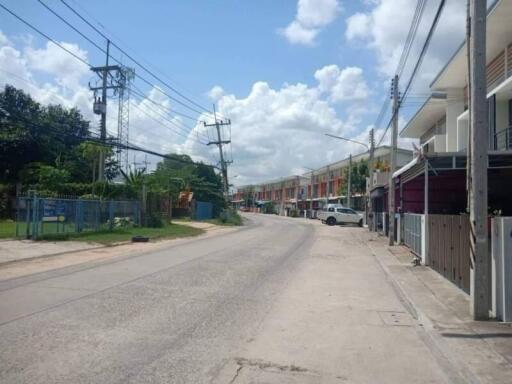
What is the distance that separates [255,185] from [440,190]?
135639 mm

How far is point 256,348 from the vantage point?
7031 mm

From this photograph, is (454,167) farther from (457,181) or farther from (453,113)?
(453,113)

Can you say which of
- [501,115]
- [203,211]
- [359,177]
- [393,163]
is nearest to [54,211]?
[393,163]

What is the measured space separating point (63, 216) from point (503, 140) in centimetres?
2026

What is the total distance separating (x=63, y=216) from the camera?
25844 mm

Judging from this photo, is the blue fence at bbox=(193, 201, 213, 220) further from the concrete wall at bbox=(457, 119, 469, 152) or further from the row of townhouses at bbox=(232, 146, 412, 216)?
the concrete wall at bbox=(457, 119, 469, 152)

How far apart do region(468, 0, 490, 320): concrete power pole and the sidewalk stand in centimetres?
55

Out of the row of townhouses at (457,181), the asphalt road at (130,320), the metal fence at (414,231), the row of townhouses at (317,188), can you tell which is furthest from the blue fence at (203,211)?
the asphalt road at (130,320)

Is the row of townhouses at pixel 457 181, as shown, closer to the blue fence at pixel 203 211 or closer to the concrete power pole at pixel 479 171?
the concrete power pole at pixel 479 171

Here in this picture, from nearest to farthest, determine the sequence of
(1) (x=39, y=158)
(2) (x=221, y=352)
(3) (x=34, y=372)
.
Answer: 1. (3) (x=34, y=372)
2. (2) (x=221, y=352)
3. (1) (x=39, y=158)

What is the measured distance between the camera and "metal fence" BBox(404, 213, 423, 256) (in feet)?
63.9

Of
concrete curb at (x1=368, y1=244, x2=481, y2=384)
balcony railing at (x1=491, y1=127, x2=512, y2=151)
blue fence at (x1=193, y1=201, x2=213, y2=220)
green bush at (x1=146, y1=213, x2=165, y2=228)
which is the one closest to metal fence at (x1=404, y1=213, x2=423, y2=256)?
balcony railing at (x1=491, y1=127, x2=512, y2=151)

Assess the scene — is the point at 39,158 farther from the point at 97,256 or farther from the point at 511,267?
the point at 511,267

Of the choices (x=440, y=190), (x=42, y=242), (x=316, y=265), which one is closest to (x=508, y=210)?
(x=440, y=190)
